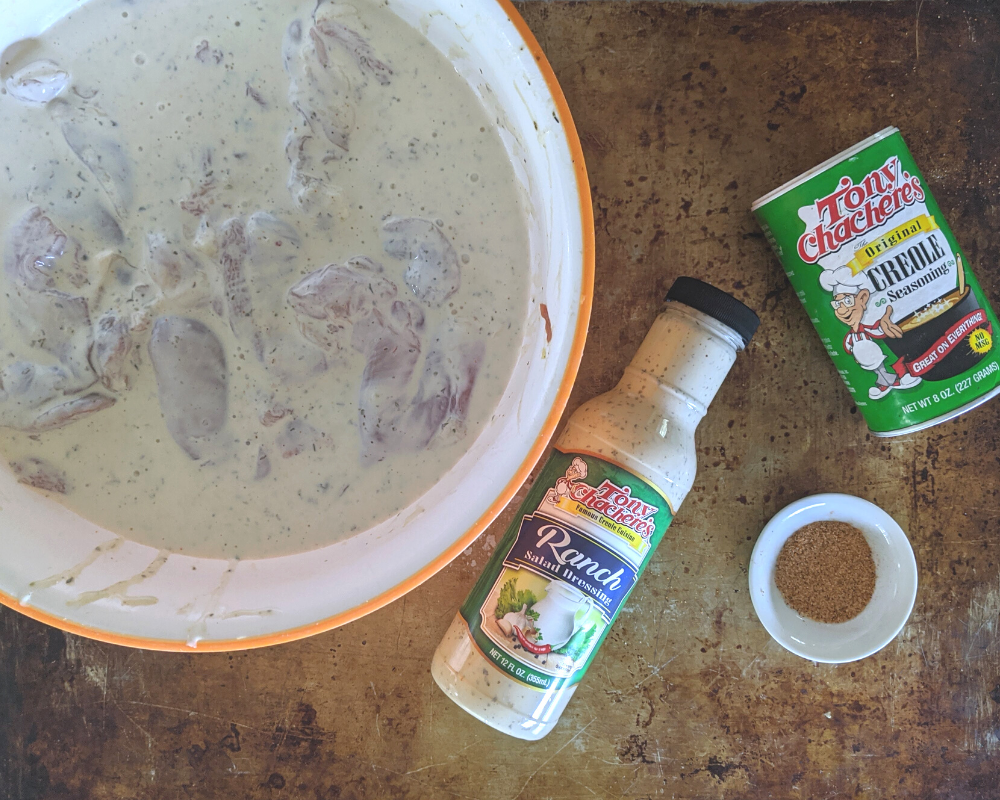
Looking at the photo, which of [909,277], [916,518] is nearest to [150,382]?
[909,277]

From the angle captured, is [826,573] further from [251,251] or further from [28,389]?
[28,389]

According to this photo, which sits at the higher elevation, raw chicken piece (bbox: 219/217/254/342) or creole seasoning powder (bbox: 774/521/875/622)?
raw chicken piece (bbox: 219/217/254/342)

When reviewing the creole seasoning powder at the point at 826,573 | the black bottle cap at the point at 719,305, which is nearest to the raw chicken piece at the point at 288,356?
the black bottle cap at the point at 719,305

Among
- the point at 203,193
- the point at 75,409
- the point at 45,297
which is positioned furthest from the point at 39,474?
the point at 203,193

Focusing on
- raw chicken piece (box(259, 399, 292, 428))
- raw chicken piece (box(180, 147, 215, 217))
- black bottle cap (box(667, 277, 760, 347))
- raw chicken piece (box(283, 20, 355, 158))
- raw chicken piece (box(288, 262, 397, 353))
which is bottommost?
black bottle cap (box(667, 277, 760, 347))

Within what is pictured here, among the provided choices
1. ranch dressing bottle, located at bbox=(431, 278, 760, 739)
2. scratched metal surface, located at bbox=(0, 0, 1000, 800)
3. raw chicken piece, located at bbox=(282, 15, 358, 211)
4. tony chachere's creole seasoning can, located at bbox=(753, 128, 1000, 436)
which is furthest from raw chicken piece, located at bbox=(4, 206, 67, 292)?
tony chachere's creole seasoning can, located at bbox=(753, 128, 1000, 436)

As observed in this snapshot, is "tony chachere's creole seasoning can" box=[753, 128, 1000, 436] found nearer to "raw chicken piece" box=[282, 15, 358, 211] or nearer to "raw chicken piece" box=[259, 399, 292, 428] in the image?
"raw chicken piece" box=[282, 15, 358, 211]

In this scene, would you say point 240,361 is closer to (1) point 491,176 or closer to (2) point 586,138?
(1) point 491,176

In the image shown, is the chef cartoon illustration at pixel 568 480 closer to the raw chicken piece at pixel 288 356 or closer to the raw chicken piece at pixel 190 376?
the raw chicken piece at pixel 288 356
